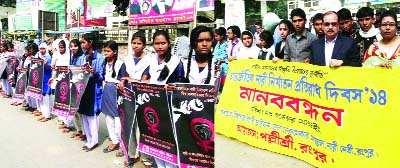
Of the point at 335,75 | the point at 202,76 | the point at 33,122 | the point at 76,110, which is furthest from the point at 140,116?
the point at 33,122

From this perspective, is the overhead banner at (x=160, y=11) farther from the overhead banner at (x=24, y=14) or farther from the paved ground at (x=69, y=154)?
the overhead banner at (x=24, y=14)

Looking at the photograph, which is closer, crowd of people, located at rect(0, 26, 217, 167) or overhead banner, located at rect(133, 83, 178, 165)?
overhead banner, located at rect(133, 83, 178, 165)

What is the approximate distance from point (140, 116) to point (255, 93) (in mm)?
1904

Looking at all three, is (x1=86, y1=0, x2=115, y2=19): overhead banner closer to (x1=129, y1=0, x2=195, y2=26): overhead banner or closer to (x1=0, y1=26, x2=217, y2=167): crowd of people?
(x1=129, y1=0, x2=195, y2=26): overhead banner

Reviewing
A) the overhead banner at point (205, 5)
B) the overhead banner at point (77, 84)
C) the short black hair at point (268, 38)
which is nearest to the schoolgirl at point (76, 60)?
the overhead banner at point (77, 84)

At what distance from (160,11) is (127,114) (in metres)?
9.56

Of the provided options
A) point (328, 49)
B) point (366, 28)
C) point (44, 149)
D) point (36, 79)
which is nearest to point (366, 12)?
point (366, 28)

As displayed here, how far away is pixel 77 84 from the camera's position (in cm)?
548

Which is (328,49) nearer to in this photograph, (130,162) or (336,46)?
(336,46)

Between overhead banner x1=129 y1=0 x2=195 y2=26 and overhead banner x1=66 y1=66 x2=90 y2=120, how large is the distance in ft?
21.4

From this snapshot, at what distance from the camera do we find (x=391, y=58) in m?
4.29

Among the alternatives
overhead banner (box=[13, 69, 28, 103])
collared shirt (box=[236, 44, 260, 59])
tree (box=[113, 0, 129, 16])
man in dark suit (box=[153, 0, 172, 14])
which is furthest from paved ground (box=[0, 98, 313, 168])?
tree (box=[113, 0, 129, 16])

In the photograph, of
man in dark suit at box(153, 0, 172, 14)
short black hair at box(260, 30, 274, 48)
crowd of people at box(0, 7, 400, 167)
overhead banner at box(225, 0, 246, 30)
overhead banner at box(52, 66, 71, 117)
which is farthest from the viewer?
man in dark suit at box(153, 0, 172, 14)

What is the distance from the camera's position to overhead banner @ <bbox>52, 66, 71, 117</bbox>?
5840 millimetres
